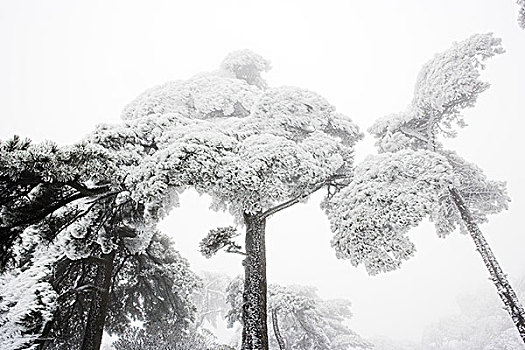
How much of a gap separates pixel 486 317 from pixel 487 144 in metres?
182

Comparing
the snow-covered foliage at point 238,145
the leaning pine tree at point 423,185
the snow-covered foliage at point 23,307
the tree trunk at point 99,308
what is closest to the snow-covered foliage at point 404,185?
the leaning pine tree at point 423,185

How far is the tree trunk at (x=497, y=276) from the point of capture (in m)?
8.21

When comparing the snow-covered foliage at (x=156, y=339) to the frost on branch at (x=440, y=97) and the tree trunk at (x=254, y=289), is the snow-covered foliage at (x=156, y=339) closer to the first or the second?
the tree trunk at (x=254, y=289)

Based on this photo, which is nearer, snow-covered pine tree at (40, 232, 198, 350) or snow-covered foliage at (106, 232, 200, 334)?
snow-covered pine tree at (40, 232, 198, 350)

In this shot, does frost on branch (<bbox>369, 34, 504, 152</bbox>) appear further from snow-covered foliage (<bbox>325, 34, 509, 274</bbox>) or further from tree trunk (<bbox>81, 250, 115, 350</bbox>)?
tree trunk (<bbox>81, 250, 115, 350</bbox>)

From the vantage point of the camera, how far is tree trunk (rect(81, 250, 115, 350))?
28.3 feet

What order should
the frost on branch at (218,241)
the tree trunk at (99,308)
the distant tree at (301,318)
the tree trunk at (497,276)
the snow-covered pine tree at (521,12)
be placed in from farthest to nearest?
the distant tree at (301,318)
the tree trunk at (99,308)
the tree trunk at (497,276)
the snow-covered pine tree at (521,12)
the frost on branch at (218,241)

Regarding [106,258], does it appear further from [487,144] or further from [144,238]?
[487,144]

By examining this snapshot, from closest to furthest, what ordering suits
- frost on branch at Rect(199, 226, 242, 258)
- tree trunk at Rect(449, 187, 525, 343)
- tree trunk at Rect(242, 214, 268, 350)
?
tree trunk at Rect(242, 214, 268, 350) → frost on branch at Rect(199, 226, 242, 258) → tree trunk at Rect(449, 187, 525, 343)

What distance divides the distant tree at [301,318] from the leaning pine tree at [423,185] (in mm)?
5504

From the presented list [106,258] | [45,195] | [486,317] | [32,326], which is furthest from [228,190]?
[486,317]

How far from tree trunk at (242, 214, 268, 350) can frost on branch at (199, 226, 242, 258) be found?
677mm

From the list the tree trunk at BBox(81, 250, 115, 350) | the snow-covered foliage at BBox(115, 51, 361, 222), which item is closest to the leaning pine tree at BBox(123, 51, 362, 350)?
the snow-covered foliage at BBox(115, 51, 361, 222)

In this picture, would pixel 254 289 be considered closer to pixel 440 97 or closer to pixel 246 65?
pixel 440 97
